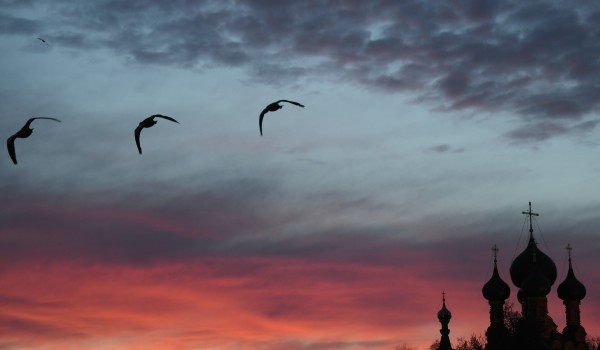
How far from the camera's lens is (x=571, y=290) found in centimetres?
8106

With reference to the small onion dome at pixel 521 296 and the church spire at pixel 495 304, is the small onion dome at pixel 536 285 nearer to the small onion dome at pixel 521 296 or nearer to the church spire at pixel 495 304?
the small onion dome at pixel 521 296

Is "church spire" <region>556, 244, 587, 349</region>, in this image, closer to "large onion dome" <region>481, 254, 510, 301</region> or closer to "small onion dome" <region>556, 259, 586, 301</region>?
"small onion dome" <region>556, 259, 586, 301</region>

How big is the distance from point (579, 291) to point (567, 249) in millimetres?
3929

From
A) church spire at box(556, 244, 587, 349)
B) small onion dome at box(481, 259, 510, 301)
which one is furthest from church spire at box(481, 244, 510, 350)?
church spire at box(556, 244, 587, 349)

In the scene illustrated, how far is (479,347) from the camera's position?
106125 millimetres

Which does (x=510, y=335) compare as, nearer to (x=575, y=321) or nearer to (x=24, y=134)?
(x=575, y=321)

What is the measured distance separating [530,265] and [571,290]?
2.87m

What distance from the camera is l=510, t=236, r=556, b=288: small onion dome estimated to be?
8225cm

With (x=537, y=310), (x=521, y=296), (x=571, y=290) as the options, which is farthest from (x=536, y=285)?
(x=521, y=296)

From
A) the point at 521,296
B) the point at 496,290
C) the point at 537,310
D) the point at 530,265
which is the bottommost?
the point at 537,310

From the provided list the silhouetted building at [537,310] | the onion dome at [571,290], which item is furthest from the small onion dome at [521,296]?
the onion dome at [571,290]

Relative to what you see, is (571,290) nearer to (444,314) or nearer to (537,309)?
(537,309)

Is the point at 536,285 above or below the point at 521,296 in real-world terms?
below

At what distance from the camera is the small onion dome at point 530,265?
82.2 meters
